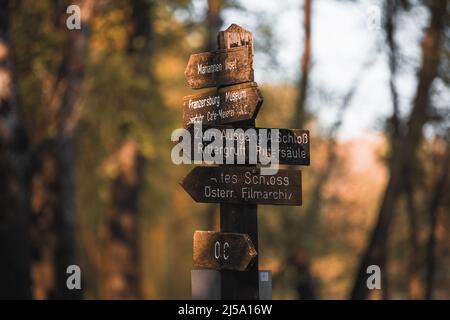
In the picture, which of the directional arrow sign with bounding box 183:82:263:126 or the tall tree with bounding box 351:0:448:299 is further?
the tall tree with bounding box 351:0:448:299

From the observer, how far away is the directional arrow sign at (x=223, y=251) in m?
7.50

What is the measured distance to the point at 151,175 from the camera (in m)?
29.4

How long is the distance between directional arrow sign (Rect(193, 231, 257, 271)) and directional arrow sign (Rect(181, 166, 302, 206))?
312 millimetres

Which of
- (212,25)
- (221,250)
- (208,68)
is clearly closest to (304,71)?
(212,25)

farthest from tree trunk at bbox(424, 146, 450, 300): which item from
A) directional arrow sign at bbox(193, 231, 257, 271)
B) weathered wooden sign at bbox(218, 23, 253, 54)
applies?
directional arrow sign at bbox(193, 231, 257, 271)

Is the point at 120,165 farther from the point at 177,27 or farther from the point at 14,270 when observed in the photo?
the point at 14,270

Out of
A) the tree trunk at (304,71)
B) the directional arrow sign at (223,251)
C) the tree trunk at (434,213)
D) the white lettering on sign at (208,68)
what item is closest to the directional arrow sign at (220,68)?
the white lettering on sign at (208,68)

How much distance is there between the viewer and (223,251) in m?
7.68

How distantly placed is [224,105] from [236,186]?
2.36ft

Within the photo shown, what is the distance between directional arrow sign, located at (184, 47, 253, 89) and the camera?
7.82 meters

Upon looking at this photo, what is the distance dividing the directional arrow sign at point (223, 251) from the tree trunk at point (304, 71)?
1289 centimetres

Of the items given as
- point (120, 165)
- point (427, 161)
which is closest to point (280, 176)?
point (120, 165)

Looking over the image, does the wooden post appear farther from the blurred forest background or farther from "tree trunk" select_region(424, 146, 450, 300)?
"tree trunk" select_region(424, 146, 450, 300)

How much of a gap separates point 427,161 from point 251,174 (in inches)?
757
